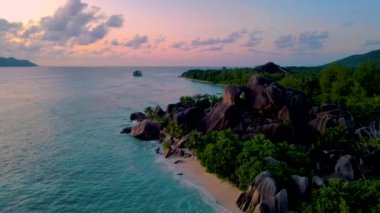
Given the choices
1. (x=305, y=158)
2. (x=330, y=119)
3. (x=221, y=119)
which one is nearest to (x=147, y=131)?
(x=221, y=119)

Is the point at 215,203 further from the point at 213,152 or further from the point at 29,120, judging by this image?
the point at 29,120

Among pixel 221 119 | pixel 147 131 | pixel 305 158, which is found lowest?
pixel 147 131

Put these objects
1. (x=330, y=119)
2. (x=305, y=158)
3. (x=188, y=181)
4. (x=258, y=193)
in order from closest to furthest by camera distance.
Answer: (x=258, y=193)
(x=305, y=158)
(x=188, y=181)
(x=330, y=119)

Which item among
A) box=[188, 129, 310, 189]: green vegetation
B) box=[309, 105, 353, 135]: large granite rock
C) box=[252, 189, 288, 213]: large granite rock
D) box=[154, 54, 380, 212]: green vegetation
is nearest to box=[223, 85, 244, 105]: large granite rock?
box=[154, 54, 380, 212]: green vegetation

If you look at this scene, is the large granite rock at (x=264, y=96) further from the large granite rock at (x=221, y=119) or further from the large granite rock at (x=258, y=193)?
the large granite rock at (x=258, y=193)

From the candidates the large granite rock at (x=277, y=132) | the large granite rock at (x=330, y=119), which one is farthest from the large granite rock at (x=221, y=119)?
the large granite rock at (x=330, y=119)

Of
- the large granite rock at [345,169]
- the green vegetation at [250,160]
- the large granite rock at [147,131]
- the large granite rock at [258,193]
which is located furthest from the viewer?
the large granite rock at [147,131]

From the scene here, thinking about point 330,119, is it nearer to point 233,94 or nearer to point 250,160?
point 233,94
